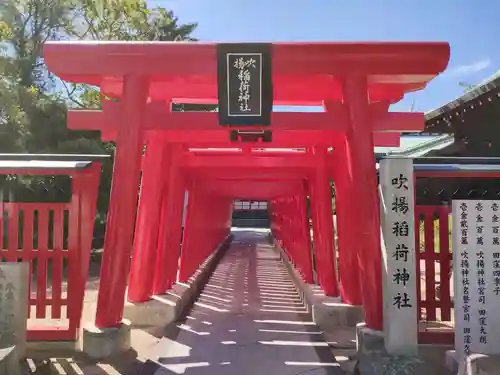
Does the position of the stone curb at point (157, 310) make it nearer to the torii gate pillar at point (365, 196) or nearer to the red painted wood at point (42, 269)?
the red painted wood at point (42, 269)

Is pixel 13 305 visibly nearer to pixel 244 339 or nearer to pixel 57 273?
pixel 57 273

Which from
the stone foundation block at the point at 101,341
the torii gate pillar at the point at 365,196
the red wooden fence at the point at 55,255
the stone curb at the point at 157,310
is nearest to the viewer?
the torii gate pillar at the point at 365,196

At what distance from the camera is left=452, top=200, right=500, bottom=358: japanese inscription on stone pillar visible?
13.3 feet

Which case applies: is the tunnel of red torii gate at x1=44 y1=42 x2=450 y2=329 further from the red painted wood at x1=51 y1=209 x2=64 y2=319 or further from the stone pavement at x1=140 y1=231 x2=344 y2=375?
the stone pavement at x1=140 y1=231 x2=344 y2=375

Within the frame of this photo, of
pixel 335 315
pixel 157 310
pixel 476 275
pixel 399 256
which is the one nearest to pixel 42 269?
pixel 157 310

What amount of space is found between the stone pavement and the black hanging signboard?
103 inches

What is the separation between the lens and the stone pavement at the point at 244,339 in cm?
498

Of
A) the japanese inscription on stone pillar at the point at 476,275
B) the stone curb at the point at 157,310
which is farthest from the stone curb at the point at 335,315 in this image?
the japanese inscription on stone pillar at the point at 476,275

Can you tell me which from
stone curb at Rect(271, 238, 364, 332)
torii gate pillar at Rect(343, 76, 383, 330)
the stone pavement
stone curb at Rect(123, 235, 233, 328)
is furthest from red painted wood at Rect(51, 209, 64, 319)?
stone curb at Rect(271, 238, 364, 332)

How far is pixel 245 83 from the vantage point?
490cm

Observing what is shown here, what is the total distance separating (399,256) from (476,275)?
2.15 ft

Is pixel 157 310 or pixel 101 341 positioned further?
pixel 157 310

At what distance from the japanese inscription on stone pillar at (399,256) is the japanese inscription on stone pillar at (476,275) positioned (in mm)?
382

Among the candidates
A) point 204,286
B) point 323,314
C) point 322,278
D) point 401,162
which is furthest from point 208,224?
point 401,162
